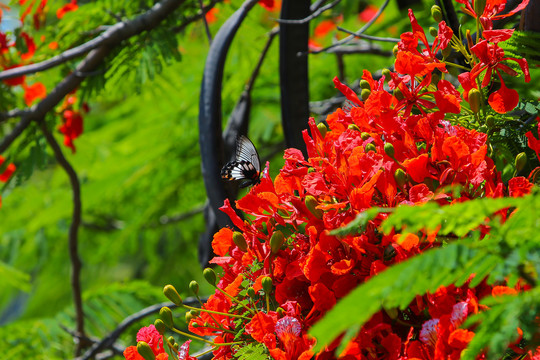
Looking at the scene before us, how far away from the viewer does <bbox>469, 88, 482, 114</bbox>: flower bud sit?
2.74 ft

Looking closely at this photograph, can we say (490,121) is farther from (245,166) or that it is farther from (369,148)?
(245,166)

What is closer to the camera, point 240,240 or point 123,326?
point 240,240

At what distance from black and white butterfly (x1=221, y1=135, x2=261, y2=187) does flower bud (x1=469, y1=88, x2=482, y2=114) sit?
42cm

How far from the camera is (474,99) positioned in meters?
0.84

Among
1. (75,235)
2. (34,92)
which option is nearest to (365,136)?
(75,235)

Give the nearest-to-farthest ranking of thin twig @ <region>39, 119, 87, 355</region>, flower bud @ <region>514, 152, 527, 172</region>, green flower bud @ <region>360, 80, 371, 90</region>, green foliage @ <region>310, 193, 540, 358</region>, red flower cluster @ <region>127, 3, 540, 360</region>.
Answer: green foliage @ <region>310, 193, 540, 358</region>
red flower cluster @ <region>127, 3, 540, 360</region>
flower bud @ <region>514, 152, 527, 172</region>
green flower bud @ <region>360, 80, 371, 90</region>
thin twig @ <region>39, 119, 87, 355</region>

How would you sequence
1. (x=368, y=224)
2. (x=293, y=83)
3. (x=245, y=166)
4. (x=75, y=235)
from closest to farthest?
(x=368, y=224), (x=245, y=166), (x=293, y=83), (x=75, y=235)

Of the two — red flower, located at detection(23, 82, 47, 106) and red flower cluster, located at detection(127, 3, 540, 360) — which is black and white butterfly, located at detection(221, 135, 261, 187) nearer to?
red flower cluster, located at detection(127, 3, 540, 360)

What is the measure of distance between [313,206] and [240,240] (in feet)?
0.43

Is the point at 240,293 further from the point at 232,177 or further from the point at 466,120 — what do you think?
the point at 466,120

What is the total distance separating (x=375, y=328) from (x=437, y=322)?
70 millimetres

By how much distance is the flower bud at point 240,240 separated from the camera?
0.86 metres

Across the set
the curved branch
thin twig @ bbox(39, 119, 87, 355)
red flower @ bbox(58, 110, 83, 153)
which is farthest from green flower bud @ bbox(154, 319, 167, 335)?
red flower @ bbox(58, 110, 83, 153)

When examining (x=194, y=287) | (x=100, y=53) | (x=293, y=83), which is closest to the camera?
(x=194, y=287)
